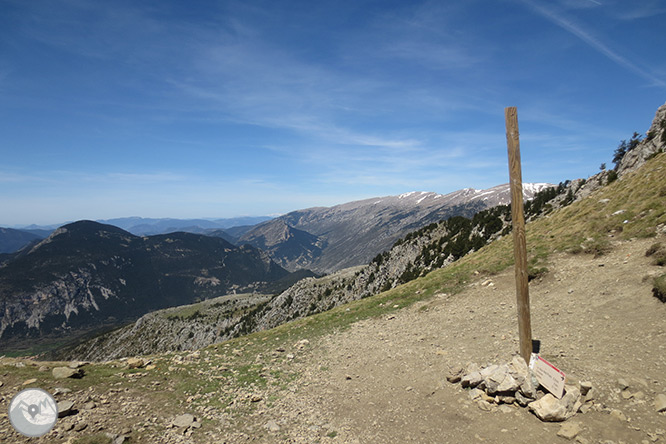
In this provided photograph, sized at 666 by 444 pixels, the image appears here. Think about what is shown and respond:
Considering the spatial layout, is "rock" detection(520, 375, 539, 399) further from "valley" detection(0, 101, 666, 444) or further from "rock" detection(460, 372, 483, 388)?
"rock" detection(460, 372, 483, 388)

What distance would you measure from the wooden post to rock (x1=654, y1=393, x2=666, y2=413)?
297 cm

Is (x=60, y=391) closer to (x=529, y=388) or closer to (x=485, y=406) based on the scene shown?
(x=485, y=406)

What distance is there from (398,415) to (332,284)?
94864 mm

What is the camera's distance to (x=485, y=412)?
922cm

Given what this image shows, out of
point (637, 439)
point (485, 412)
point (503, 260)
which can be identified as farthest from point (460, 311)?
point (637, 439)

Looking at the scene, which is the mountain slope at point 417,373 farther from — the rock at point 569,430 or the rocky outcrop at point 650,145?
the rocky outcrop at point 650,145

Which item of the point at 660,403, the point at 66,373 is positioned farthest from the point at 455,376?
the point at 66,373

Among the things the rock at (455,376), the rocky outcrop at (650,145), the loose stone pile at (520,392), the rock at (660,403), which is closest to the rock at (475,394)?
the loose stone pile at (520,392)

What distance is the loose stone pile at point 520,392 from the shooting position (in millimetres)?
8281

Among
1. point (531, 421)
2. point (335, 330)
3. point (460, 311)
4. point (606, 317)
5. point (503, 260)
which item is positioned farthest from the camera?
point (503, 260)

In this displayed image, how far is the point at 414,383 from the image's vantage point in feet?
39.1

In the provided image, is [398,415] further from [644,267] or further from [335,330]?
[644,267]

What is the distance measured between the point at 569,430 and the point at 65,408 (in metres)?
14.9

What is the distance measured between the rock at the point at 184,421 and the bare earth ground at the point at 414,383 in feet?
0.70
